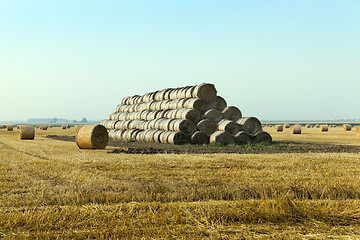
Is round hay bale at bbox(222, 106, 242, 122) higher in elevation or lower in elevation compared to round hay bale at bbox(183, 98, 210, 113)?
lower

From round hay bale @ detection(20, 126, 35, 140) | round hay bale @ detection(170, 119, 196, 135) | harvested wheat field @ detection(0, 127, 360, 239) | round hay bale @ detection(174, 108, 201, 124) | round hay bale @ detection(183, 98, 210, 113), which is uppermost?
round hay bale @ detection(183, 98, 210, 113)

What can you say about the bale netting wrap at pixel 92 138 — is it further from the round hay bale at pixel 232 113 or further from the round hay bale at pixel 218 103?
the round hay bale at pixel 232 113

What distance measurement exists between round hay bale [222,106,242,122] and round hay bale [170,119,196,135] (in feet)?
8.61

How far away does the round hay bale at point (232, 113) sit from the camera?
26136mm

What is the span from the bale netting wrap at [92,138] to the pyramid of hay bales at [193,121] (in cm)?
456

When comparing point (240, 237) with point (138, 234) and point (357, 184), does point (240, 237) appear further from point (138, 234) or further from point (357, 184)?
point (357, 184)

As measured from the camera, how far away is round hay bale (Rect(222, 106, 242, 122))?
85.7ft

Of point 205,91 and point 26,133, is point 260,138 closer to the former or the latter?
point 205,91

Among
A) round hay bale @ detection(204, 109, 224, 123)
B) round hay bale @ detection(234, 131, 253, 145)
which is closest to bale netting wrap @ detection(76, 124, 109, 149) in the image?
round hay bale @ detection(204, 109, 224, 123)

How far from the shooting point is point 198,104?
25.6m

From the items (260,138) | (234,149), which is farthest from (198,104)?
(234,149)

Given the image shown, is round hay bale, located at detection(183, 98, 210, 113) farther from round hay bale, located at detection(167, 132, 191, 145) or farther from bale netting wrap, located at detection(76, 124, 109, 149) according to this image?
bale netting wrap, located at detection(76, 124, 109, 149)

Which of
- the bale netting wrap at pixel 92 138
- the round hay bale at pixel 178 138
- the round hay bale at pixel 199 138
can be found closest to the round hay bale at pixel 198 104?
the round hay bale at pixel 199 138

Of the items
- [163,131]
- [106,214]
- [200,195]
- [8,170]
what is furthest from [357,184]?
[163,131]
